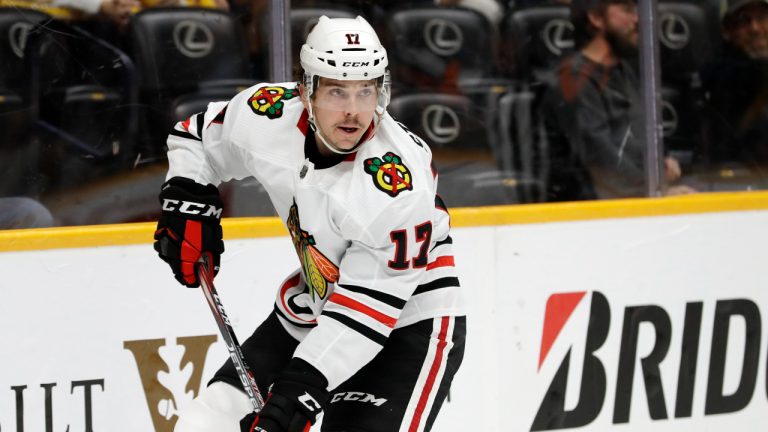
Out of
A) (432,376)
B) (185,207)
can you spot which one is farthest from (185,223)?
(432,376)

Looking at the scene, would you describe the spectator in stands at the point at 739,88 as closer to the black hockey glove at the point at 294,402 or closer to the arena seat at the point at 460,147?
the arena seat at the point at 460,147

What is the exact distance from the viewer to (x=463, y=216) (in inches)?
133

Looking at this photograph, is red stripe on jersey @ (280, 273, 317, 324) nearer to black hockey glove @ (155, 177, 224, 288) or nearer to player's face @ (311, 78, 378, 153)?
black hockey glove @ (155, 177, 224, 288)

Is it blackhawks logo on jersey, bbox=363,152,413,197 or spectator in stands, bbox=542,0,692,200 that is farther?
spectator in stands, bbox=542,0,692,200

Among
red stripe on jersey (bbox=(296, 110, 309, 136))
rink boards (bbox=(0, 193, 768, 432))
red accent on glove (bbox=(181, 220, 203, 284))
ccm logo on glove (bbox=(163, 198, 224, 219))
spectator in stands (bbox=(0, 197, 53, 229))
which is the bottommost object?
rink boards (bbox=(0, 193, 768, 432))

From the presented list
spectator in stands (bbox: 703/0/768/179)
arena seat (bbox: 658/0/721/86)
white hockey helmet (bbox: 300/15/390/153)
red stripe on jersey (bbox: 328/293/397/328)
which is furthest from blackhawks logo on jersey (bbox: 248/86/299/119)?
spectator in stands (bbox: 703/0/768/179)

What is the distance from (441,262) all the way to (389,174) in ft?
1.07

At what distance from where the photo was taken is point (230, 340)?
2521 mm

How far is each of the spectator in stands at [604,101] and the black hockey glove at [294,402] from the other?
1.64m

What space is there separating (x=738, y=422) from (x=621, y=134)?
951 mm

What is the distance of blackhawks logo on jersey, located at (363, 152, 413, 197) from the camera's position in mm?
2225

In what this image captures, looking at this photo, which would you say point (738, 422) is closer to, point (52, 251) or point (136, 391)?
point (136, 391)

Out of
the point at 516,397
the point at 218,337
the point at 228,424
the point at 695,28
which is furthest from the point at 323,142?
the point at 695,28

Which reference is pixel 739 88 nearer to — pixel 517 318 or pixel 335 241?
pixel 517 318
